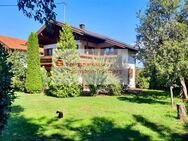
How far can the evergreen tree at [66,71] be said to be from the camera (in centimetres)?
1964

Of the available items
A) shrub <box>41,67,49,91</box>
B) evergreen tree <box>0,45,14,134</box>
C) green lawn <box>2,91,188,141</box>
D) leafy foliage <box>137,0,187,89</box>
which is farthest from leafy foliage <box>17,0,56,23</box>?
shrub <box>41,67,49,91</box>

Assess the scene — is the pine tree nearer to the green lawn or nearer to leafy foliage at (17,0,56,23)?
the green lawn

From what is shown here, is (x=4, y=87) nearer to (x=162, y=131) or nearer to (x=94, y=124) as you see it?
(x=94, y=124)

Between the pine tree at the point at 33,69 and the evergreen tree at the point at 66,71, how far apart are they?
2449 millimetres

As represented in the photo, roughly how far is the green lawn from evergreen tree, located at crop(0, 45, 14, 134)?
3007 mm

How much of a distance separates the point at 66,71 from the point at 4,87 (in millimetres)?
13699

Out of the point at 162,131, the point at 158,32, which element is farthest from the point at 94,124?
the point at 158,32

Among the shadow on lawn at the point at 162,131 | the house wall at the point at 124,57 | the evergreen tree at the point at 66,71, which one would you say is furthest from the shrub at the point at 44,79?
the shadow on lawn at the point at 162,131

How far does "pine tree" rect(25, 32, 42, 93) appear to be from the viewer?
22344mm

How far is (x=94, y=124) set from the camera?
11.1 meters

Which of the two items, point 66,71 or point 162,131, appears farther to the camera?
point 66,71

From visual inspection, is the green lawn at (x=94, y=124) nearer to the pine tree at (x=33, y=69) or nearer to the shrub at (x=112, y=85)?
the shrub at (x=112, y=85)

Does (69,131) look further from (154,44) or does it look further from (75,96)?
(75,96)

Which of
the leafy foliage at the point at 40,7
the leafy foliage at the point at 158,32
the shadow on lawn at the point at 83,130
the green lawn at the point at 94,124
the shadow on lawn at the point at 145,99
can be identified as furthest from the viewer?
the shadow on lawn at the point at 145,99
